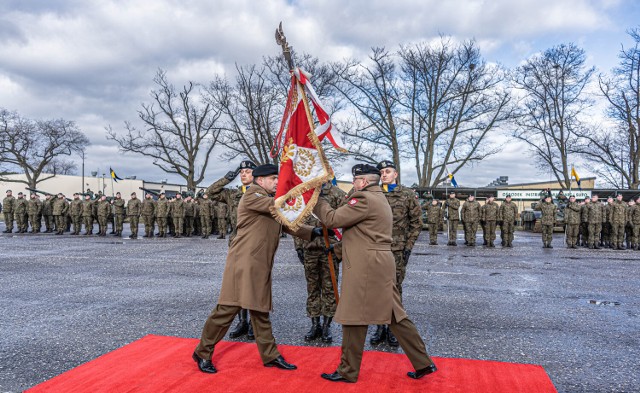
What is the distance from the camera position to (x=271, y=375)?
4.07m

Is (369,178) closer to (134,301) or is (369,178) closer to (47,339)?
(47,339)

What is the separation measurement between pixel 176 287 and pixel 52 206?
19231mm

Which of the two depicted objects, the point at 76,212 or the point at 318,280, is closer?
the point at 318,280

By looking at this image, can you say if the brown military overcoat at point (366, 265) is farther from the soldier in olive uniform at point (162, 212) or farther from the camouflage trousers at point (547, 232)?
the soldier in olive uniform at point (162, 212)

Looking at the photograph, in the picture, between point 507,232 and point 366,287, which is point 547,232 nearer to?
point 507,232

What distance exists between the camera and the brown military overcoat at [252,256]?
14.0ft

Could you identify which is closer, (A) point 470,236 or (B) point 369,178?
(B) point 369,178

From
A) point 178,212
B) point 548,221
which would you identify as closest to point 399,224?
point 548,221

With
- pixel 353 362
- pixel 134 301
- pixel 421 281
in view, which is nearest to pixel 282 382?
pixel 353 362

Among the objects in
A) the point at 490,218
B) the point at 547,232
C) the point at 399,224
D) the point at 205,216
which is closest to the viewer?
the point at 399,224

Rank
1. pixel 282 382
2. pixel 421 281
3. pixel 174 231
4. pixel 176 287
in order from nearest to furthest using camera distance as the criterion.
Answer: pixel 282 382, pixel 176 287, pixel 421 281, pixel 174 231

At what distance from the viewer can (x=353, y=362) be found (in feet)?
13.0

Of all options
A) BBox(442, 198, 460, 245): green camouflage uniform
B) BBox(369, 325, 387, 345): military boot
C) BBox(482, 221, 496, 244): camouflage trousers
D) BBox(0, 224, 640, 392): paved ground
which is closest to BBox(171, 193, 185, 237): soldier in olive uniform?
BBox(0, 224, 640, 392): paved ground

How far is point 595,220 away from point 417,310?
14093 millimetres
